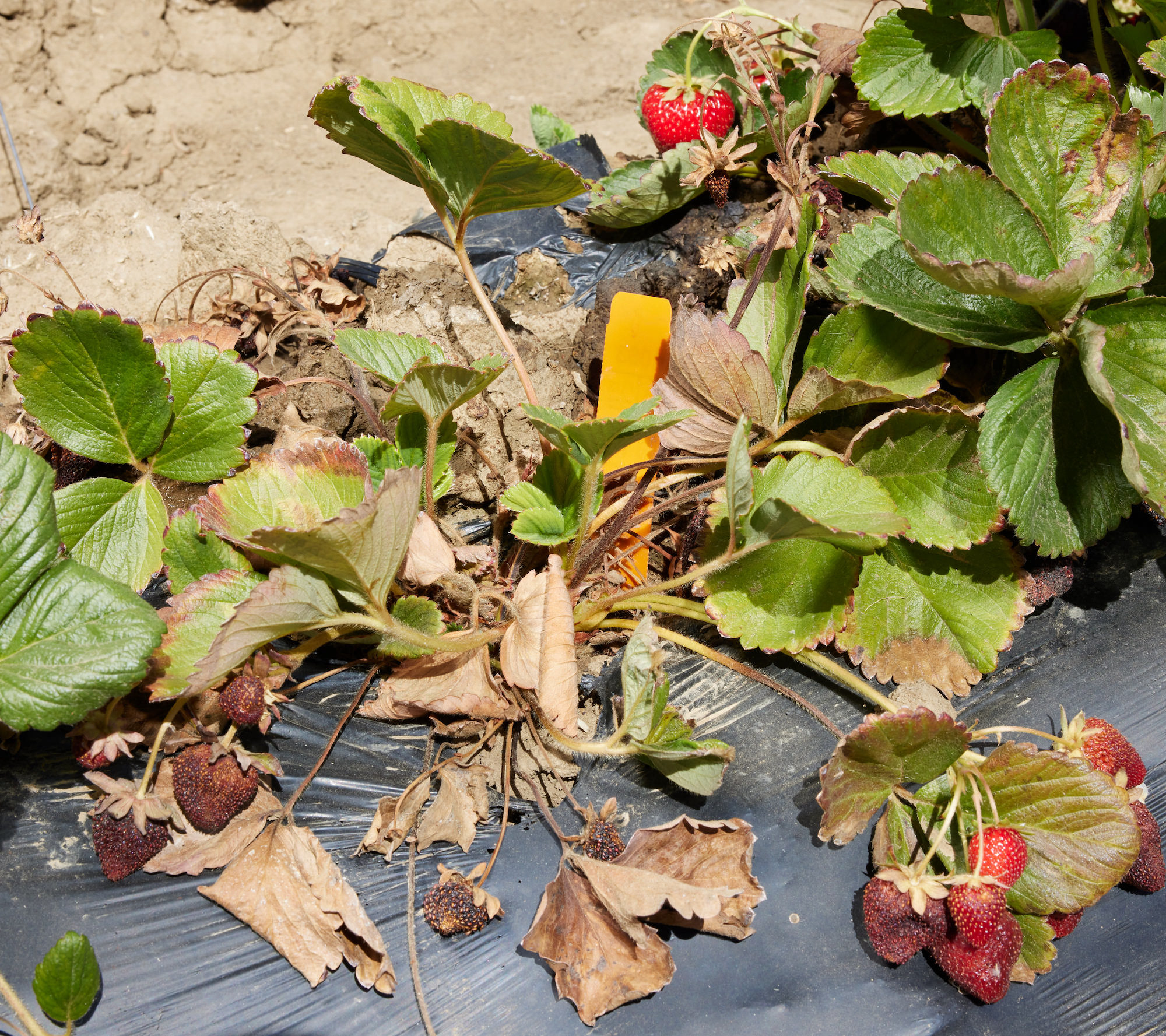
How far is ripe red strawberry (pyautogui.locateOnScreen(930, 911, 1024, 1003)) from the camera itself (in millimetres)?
973

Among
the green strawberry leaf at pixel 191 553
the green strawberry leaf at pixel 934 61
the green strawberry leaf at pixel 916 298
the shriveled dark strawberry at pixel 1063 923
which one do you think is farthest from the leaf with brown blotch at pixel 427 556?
the green strawberry leaf at pixel 934 61

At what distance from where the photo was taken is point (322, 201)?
2508mm

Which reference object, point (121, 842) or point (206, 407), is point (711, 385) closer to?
point (206, 407)

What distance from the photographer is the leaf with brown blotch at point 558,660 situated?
1.06m

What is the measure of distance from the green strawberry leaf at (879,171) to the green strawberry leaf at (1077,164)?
0.54 feet

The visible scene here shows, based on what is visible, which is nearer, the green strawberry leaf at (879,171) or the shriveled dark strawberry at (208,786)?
the shriveled dark strawberry at (208,786)

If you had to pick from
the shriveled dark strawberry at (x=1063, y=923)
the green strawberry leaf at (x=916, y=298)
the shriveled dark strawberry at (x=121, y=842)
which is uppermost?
the green strawberry leaf at (x=916, y=298)

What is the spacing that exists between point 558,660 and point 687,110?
1086mm

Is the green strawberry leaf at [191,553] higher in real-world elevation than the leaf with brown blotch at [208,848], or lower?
higher

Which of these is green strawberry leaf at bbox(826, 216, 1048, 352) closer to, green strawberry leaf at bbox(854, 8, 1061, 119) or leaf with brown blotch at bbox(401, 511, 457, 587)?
green strawberry leaf at bbox(854, 8, 1061, 119)

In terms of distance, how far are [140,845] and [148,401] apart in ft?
1.86

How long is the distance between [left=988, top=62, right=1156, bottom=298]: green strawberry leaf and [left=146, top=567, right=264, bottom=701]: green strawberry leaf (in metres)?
1.09

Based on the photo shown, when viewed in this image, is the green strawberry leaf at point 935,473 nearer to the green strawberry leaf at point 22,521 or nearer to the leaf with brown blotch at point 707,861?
the leaf with brown blotch at point 707,861

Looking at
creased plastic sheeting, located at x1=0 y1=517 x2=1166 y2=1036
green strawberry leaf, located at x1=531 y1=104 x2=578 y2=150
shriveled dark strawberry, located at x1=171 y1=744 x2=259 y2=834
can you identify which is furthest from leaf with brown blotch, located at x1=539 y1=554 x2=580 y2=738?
green strawberry leaf, located at x1=531 y1=104 x2=578 y2=150
